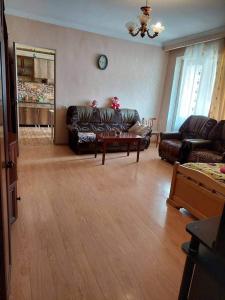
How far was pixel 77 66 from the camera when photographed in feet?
16.3

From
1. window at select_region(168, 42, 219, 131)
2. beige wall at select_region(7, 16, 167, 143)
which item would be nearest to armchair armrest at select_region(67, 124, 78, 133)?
beige wall at select_region(7, 16, 167, 143)

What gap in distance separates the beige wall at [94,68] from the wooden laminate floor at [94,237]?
2238mm

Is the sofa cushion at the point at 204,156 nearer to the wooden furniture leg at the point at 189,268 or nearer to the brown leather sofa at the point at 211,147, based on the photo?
the brown leather sofa at the point at 211,147

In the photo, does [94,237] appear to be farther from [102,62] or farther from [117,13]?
[102,62]

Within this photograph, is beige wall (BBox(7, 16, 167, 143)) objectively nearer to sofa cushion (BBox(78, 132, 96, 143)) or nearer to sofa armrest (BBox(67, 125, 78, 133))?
sofa armrest (BBox(67, 125, 78, 133))

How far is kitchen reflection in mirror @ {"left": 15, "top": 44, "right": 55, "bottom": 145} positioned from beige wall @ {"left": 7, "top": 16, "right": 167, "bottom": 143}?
2.11 m

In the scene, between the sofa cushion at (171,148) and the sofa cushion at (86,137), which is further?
the sofa cushion at (86,137)

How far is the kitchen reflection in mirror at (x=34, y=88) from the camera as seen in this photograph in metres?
7.07

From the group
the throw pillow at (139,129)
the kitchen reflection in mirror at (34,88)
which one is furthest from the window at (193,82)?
the kitchen reflection in mirror at (34,88)

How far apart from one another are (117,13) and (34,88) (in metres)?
4.70

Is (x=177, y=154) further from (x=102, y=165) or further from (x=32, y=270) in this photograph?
(x=32, y=270)

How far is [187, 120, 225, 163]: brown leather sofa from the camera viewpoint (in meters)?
3.63

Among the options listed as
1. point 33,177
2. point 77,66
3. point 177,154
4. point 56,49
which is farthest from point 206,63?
point 33,177

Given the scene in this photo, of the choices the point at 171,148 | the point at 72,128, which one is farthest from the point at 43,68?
the point at 171,148
